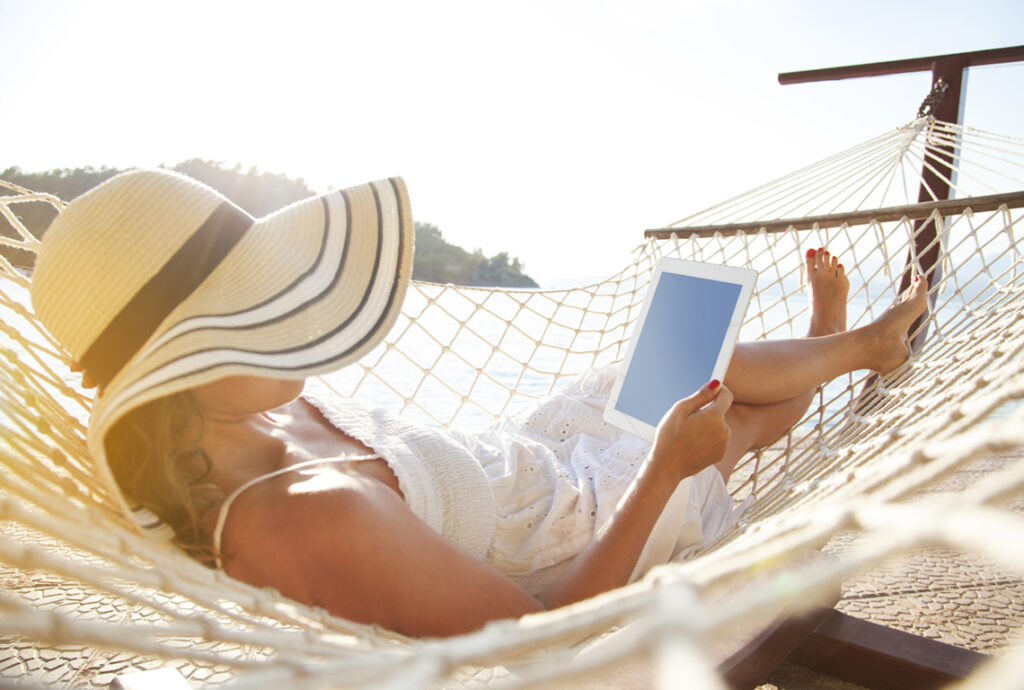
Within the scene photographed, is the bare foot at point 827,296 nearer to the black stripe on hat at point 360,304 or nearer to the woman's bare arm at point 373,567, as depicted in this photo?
the woman's bare arm at point 373,567

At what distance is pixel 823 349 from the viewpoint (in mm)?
1306

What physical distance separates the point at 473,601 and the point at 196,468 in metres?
0.37

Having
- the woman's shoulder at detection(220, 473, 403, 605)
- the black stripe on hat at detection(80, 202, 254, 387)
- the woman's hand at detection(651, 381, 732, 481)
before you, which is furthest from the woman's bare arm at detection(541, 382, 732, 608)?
the black stripe on hat at detection(80, 202, 254, 387)

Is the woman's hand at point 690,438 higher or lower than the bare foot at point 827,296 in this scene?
lower

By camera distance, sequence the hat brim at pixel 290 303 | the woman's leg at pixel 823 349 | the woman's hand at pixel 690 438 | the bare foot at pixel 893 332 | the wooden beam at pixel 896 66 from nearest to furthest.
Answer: the hat brim at pixel 290 303
the woman's hand at pixel 690 438
the woman's leg at pixel 823 349
the bare foot at pixel 893 332
the wooden beam at pixel 896 66

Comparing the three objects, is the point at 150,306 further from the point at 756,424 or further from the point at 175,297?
the point at 756,424

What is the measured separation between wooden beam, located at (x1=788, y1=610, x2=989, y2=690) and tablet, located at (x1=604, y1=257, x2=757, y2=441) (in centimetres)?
38

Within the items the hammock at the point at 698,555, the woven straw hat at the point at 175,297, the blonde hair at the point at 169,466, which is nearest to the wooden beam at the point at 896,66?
the hammock at the point at 698,555

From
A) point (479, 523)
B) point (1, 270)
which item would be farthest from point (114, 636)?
point (1, 270)

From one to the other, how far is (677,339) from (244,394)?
2.27 ft

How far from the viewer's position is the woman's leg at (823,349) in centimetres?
121

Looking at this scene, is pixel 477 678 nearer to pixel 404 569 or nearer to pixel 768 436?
pixel 404 569

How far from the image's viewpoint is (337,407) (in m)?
1.05

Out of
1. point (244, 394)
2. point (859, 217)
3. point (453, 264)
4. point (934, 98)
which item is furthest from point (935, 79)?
point (453, 264)
